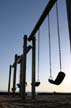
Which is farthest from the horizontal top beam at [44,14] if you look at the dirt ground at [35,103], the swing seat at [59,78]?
the dirt ground at [35,103]

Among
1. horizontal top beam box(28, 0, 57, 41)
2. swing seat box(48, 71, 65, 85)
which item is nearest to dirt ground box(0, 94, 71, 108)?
swing seat box(48, 71, 65, 85)

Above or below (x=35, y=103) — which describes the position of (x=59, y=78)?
above

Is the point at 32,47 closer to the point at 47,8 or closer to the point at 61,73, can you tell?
the point at 47,8

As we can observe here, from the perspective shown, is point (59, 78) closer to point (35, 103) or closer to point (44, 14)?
point (35, 103)

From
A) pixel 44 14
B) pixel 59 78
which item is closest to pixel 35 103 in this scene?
pixel 59 78

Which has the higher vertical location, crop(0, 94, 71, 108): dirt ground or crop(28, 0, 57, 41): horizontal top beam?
crop(28, 0, 57, 41): horizontal top beam

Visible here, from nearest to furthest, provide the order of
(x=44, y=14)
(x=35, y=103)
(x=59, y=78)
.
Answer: (x=59, y=78), (x=35, y=103), (x=44, y=14)

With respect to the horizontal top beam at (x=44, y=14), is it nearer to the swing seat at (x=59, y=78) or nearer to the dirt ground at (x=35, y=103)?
the swing seat at (x=59, y=78)

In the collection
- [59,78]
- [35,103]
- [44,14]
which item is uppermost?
[44,14]

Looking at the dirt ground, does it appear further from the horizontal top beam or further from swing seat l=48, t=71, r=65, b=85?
the horizontal top beam

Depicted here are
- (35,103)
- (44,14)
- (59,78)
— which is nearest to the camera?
(59,78)

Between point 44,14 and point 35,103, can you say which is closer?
point 35,103

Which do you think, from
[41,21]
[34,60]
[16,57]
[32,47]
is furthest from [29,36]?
[16,57]

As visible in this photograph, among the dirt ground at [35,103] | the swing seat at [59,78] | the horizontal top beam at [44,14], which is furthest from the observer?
the horizontal top beam at [44,14]
